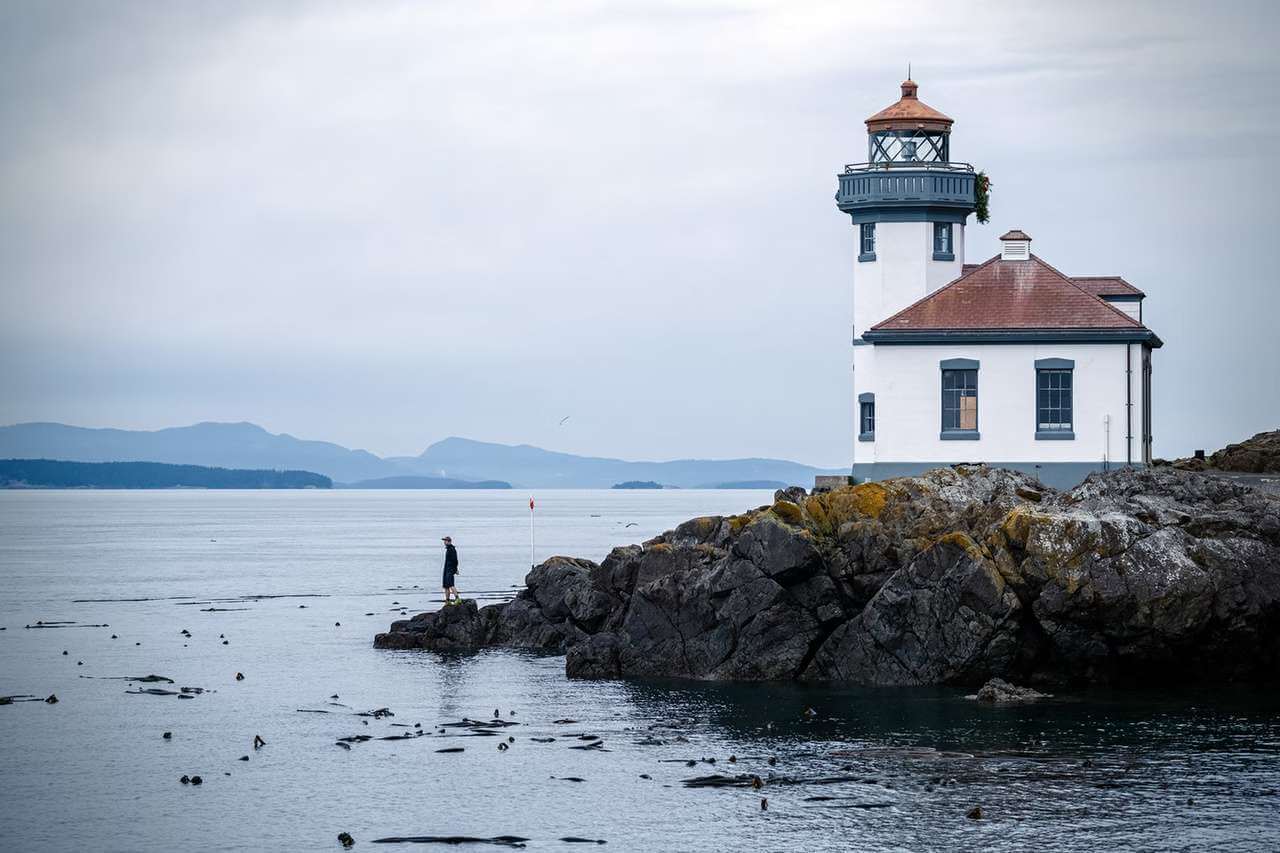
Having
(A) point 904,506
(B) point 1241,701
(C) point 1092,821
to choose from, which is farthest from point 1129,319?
(C) point 1092,821

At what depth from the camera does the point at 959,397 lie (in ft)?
155

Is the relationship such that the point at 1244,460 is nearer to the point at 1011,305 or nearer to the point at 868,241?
the point at 1011,305

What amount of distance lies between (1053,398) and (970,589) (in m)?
15.8

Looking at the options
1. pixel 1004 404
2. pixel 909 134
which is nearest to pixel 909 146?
pixel 909 134

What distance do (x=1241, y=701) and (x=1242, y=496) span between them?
6563 millimetres

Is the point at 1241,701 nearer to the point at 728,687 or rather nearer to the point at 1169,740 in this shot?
the point at 1169,740

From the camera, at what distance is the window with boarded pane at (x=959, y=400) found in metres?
47.0

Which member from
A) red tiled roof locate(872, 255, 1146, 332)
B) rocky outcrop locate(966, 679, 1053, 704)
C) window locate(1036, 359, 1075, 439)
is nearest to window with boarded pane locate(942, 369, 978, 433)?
red tiled roof locate(872, 255, 1146, 332)

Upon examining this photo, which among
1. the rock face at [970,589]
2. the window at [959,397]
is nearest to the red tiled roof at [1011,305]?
the window at [959,397]

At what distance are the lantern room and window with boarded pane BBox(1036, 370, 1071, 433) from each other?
9.72 meters

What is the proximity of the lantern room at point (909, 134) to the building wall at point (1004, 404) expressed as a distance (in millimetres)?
8480

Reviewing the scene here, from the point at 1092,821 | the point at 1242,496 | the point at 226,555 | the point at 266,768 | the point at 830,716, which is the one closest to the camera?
the point at 1092,821

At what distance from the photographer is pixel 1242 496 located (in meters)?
36.5

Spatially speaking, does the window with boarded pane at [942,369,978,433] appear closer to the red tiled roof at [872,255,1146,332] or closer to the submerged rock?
the red tiled roof at [872,255,1146,332]
